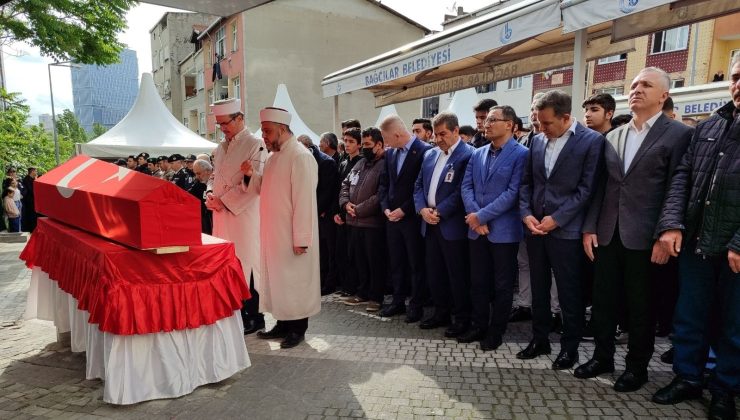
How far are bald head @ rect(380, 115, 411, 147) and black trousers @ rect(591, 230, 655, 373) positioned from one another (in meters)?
2.27

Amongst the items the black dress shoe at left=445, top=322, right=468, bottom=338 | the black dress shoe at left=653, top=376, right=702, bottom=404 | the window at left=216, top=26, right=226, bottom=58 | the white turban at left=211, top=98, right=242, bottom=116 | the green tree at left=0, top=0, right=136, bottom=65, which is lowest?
the black dress shoe at left=445, top=322, right=468, bottom=338

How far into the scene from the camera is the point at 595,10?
3.73 metres

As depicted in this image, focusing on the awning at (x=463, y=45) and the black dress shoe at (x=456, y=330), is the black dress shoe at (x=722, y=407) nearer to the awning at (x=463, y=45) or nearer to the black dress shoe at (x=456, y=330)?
the black dress shoe at (x=456, y=330)

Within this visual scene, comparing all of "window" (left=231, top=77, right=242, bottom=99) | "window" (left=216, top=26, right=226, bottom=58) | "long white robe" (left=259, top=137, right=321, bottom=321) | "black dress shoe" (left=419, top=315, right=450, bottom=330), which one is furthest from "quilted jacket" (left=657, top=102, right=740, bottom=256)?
"window" (left=216, top=26, right=226, bottom=58)

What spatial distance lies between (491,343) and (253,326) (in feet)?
7.41

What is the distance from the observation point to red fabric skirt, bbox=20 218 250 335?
9.62ft

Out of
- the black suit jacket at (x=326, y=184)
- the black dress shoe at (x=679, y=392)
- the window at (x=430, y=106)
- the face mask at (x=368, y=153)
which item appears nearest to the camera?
the black dress shoe at (x=679, y=392)

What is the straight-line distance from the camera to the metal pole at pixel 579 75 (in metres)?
4.37

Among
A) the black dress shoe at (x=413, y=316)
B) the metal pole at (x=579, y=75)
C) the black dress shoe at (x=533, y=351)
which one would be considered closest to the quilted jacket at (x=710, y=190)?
the black dress shoe at (x=533, y=351)

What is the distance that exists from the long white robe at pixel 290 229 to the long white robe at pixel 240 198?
0.96 feet

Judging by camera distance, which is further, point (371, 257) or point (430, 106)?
point (430, 106)

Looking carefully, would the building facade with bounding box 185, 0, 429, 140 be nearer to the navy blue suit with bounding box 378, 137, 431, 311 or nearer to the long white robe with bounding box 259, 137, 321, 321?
the navy blue suit with bounding box 378, 137, 431, 311

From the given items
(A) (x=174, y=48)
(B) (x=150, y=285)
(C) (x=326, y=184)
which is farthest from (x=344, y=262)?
(A) (x=174, y=48)

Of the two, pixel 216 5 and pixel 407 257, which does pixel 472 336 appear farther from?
pixel 216 5
